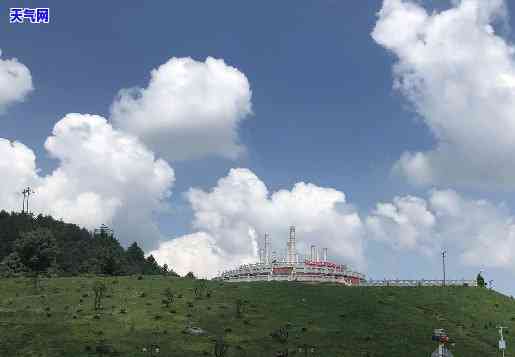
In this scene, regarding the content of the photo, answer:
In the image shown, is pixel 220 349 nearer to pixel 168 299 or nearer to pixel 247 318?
pixel 247 318

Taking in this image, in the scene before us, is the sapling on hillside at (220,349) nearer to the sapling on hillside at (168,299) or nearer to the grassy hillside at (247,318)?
Result: the grassy hillside at (247,318)

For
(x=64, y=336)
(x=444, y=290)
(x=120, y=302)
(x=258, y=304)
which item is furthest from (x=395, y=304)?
(x=64, y=336)

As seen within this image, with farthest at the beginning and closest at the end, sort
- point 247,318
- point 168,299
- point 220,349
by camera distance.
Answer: point 168,299
point 247,318
point 220,349

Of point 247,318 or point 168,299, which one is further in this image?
point 168,299

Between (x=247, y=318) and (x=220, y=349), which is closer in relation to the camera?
(x=220, y=349)

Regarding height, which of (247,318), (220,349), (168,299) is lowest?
(220,349)

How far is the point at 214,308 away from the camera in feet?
284

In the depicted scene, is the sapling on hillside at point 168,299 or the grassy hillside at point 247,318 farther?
the sapling on hillside at point 168,299

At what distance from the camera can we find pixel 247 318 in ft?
270

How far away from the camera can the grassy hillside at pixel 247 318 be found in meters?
68.8

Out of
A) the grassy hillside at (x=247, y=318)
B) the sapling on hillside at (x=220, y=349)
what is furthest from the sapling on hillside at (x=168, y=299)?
the sapling on hillside at (x=220, y=349)

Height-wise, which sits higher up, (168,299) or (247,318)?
(168,299)

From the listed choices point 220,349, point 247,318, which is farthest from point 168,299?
point 220,349

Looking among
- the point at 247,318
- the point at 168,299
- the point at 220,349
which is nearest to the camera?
the point at 220,349
